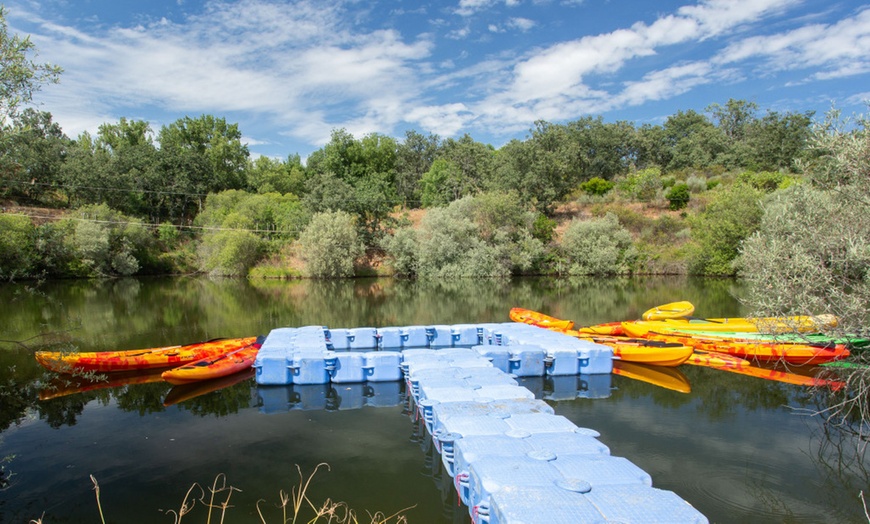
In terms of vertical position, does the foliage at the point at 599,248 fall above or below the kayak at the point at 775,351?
above

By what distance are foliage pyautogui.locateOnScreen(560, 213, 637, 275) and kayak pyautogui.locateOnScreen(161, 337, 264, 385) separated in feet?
121

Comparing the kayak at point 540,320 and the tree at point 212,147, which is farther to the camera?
the tree at point 212,147

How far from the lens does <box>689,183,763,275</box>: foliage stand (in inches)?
1607

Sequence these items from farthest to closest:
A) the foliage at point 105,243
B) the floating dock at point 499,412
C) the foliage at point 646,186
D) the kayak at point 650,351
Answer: the foliage at point 646,186 → the foliage at point 105,243 → the kayak at point 650,351 → the floating dock at point 499,412

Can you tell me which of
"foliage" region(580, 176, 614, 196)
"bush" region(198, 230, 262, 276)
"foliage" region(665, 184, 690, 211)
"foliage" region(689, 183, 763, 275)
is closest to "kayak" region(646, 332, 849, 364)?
"foliage" region(689, 183, 763, 275)

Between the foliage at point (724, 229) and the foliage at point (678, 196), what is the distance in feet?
31.4

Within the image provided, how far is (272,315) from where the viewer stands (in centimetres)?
2498

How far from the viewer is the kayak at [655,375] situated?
13.8 meters

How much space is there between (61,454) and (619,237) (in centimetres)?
4509

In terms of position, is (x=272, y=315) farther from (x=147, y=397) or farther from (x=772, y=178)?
(x=772, y=178)

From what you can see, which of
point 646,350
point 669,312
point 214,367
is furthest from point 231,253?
point 646,350

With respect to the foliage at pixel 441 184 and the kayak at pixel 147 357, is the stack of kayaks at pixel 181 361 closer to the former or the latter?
the kayak at pixel 147 357

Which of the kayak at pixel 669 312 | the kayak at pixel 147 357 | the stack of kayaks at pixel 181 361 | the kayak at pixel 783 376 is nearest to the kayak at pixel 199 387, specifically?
the stack of kayaks at pixel 181 361

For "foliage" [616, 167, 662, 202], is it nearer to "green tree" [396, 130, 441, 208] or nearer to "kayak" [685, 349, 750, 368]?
"green tree" [396, 130, 441, 208]
